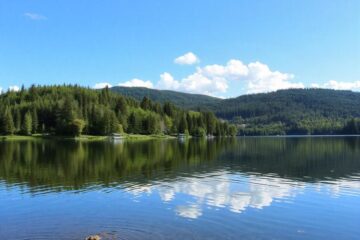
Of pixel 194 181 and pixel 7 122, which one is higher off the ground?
pixel 7 122

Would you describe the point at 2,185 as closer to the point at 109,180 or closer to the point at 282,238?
the point at 109,180

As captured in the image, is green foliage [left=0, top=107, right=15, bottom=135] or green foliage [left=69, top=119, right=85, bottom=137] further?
green foliage [left=69, top=119, right=85, bottom=137]

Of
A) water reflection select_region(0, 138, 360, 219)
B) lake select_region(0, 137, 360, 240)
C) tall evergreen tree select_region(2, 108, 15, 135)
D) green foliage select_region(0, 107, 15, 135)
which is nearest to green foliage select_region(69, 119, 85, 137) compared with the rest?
green foliage select_region(0, 107, 15, 135)

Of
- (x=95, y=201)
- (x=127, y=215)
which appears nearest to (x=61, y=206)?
(x=95, y=201)

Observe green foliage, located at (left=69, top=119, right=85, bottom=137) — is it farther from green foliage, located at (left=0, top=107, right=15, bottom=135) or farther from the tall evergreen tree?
the tall evergreen tree

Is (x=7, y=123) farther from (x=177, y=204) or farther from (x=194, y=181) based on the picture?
(x=177, y=204)

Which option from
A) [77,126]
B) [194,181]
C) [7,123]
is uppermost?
[7,123]

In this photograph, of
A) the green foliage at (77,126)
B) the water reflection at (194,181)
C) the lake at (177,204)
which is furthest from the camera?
the green foliage at (77,126)

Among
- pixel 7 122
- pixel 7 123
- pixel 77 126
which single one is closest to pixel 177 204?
pixel 77 126

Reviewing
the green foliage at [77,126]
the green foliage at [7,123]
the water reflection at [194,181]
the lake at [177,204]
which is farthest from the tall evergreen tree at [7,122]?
the lake at [177,204]

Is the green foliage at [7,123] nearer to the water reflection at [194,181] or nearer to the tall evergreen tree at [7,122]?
the tall evergreen tree at [7,122]

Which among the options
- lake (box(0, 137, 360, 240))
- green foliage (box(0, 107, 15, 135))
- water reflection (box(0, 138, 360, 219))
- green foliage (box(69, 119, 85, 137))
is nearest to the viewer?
lake (box(0, 137, 360, 240))

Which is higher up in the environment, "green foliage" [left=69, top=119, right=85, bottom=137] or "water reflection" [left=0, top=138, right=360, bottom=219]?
"green foliage" [left=69, top=119, right=85, bottom=137]

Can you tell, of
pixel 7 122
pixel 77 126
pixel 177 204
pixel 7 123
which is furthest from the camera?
pixel 77 126
